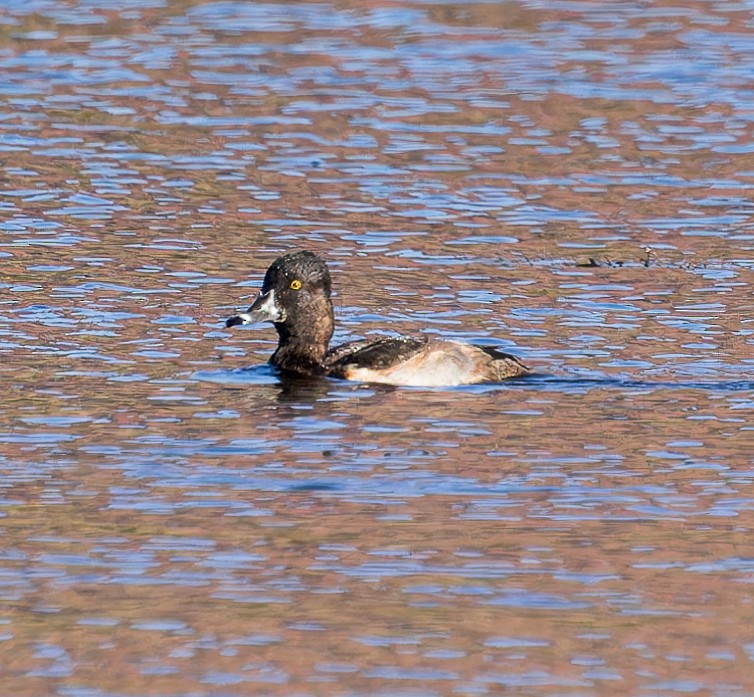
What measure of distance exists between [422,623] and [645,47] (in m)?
19.5

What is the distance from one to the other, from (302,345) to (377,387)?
758 millimetres

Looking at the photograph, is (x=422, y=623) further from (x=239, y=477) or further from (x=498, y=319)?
(x=498, y=319)

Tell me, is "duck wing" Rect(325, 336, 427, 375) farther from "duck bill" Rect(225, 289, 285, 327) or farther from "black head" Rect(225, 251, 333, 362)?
"duck bill" Rect(225, 289, 285, 327)

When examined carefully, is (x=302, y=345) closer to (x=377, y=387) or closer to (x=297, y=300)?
(x=297, y=300)

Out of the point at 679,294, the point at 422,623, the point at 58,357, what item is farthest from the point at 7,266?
the point at 422,623

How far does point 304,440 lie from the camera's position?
11039mm

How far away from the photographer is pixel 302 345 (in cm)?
1305

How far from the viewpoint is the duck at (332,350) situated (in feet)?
40.7

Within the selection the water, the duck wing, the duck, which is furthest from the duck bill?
the duck wing

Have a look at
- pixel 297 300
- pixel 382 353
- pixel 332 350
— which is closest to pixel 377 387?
pixel 382 353

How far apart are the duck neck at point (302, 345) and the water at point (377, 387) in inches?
8.9

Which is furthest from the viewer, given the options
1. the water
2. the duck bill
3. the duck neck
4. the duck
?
the duck bill

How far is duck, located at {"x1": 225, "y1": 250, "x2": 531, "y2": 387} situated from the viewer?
12398 mm

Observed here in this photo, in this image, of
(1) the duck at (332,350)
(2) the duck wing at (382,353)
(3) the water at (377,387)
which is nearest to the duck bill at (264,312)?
(1) the duck at (332,350)
